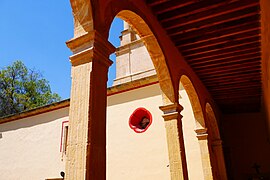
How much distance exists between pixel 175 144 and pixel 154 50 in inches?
62.9

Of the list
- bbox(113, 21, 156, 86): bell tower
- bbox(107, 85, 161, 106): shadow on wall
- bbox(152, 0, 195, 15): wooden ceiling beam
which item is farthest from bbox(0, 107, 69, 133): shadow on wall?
bbox(152, 0, 195, 15): wooden ceiling beam

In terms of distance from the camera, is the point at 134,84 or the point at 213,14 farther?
the point at 134,84

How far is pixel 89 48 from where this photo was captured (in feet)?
7.25

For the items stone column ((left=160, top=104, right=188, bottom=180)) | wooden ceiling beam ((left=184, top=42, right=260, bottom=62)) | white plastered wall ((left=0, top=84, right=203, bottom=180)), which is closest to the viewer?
stone column ((left=160, top=104, right=188, bottom=180))

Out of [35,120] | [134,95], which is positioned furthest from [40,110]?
[134,95]

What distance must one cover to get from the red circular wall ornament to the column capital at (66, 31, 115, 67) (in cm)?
549

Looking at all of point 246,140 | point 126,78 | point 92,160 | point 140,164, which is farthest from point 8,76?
point 92,160

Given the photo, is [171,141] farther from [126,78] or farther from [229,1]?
[126,78]

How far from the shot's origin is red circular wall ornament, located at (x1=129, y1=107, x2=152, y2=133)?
7.71 meters

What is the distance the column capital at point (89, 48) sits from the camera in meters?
2.21

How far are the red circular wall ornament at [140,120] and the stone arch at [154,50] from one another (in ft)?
10.6

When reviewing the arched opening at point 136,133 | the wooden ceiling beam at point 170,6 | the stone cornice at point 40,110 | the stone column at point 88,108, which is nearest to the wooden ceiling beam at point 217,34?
the wooden ceiling beam at point 170,6

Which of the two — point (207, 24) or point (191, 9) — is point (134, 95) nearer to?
point (207, 24)

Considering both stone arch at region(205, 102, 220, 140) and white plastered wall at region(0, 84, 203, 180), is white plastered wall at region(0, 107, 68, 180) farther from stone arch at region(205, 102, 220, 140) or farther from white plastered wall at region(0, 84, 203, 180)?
stone arch at region(205, 102, 220, 140)
